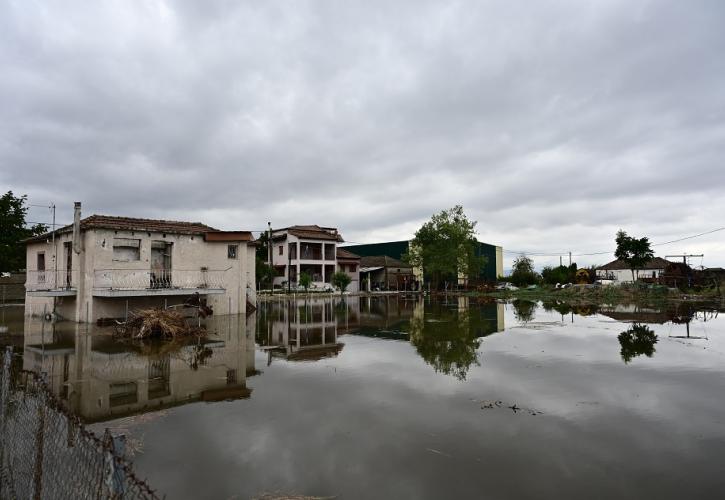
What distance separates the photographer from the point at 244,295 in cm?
2355

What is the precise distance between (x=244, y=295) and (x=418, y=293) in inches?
1446

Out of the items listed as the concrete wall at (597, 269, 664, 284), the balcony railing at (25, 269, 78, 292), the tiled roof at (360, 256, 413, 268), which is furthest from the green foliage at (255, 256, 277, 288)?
the concrete wall at (597, 269, 664, 284)

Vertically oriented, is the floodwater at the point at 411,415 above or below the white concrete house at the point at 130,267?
below

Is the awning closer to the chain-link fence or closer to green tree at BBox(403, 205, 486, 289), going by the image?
green tree at BBox(403, 205, 486, 289)

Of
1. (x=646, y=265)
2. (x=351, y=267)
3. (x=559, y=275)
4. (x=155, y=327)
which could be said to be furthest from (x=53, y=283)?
(x=646, y=265)

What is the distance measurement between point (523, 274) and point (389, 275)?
64.9 ft

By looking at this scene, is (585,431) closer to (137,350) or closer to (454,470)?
(454,470)

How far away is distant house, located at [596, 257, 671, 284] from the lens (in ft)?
197

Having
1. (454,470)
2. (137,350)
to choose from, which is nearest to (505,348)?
(454,470)

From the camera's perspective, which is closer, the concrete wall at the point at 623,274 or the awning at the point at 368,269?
the concrete wall at the point at 623,274

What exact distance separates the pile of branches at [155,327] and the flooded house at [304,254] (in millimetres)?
34039

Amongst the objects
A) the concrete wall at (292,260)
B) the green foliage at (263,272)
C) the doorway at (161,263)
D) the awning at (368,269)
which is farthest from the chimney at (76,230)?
the awning at (368,269)

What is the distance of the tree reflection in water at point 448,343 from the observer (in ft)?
34.8

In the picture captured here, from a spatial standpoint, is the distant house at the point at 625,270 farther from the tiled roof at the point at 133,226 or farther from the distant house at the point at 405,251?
the tiled roof at the point at 133,226
